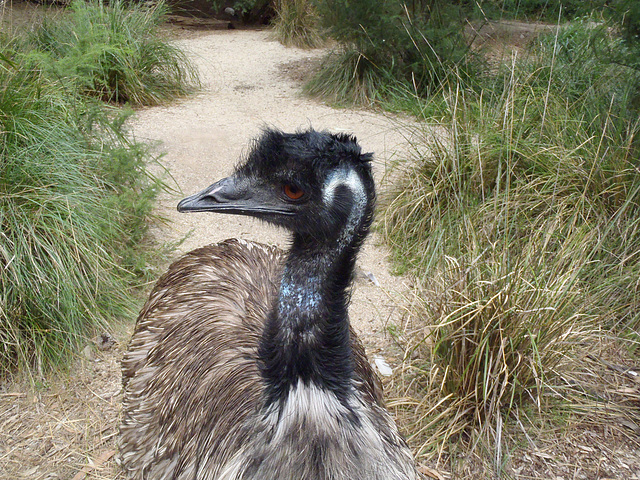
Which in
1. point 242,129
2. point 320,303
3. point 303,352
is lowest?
point 242,129

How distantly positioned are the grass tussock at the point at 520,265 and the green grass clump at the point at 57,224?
1.89 meters

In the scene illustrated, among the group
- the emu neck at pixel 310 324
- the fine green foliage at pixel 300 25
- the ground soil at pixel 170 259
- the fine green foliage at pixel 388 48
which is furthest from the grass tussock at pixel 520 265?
the fine green foliage at pixel 300 25

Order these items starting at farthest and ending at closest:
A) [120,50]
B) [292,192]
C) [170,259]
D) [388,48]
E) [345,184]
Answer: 1. [388,48]
2. [120,50]
3. [170,259]
4. [292,192]
5. [345,184]

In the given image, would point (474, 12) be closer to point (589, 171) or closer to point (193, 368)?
point (589, 171)

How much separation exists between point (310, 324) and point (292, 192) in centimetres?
41

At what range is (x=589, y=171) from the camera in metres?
4.01

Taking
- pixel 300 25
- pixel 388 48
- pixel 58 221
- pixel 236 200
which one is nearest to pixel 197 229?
pixel 58 221

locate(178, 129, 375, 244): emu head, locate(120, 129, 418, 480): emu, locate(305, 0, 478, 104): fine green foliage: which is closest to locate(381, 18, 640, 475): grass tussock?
locate(120, 129, 418, 480): emu

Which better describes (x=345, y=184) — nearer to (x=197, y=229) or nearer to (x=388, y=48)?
(x=197, y=229)

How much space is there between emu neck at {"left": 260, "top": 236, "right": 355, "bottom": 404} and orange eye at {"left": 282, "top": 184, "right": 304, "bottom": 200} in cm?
13

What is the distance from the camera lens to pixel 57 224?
11.7 ft

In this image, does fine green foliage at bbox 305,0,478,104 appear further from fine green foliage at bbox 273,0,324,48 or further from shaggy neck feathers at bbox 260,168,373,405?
shaggy neck feathers at bbox 260,168,373,405

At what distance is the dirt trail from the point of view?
14.7 feet

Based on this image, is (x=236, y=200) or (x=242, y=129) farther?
(x=242, y=129)
